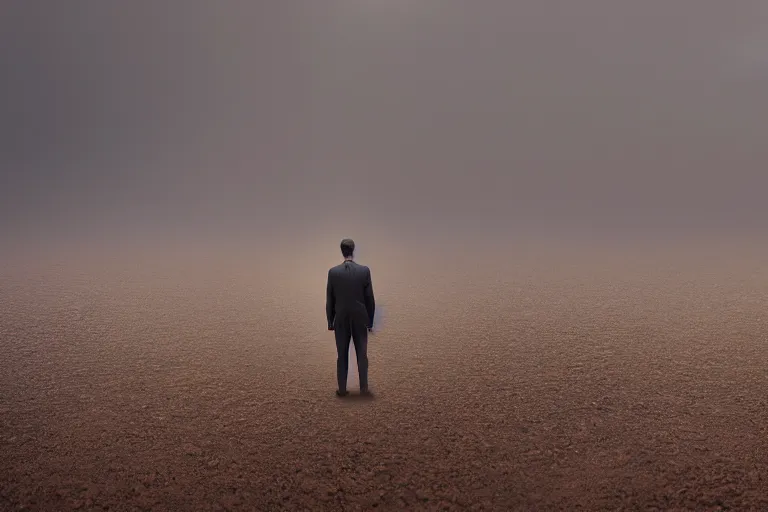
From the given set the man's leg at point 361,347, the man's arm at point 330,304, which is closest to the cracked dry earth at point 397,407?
the man's leg at point 361,347

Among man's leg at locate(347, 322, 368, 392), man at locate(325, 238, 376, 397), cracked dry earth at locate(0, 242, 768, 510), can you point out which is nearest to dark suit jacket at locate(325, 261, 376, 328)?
man at locate(325, 238, 376, 397)

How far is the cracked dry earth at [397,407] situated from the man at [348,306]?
2.45 ft

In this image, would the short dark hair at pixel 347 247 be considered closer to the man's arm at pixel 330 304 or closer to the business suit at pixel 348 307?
the business suit at pixel 348 307

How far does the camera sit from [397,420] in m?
6.45

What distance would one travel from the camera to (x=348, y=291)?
6895 millimetres

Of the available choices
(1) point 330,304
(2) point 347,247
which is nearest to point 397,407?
(1) point 330,304

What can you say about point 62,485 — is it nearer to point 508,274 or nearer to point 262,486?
point 262,486

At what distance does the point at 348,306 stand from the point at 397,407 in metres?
1.71

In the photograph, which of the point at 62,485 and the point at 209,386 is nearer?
the point at 62,485

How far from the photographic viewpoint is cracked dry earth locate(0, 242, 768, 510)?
498 centimetres

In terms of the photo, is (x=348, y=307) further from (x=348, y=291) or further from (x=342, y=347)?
(x=342, y=347)

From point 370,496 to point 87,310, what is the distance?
11.9m

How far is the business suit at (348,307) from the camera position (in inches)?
272

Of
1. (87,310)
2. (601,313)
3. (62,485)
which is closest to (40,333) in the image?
(87,310)
